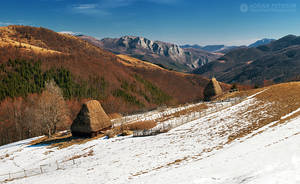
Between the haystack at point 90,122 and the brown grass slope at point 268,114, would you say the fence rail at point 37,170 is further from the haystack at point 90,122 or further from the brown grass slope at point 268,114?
the brown grass slope at point 268,114

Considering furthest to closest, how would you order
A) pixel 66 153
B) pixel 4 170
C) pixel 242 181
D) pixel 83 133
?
1. pixel 83 133
2. pixel 66 153
3. pixel 4 170
4. pixel 242 181

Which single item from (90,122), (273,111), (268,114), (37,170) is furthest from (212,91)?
(37,170)

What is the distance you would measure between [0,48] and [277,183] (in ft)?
640

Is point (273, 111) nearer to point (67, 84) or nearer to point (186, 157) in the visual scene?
point (186, 157)

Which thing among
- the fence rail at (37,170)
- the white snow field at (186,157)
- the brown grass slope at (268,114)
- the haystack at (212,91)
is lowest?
the fence rail at (37,170)

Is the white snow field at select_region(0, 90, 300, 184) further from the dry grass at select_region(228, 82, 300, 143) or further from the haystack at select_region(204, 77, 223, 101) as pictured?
the haystack at select_region(204, 77, 223, 101)

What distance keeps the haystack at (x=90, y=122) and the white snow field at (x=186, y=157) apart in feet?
16.1

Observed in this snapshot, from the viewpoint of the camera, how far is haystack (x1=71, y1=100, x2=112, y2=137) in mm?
38188

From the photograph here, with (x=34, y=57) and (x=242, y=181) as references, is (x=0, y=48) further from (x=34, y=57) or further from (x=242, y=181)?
(x=242, y=181)

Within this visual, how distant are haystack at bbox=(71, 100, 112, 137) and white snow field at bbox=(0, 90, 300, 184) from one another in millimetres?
4900

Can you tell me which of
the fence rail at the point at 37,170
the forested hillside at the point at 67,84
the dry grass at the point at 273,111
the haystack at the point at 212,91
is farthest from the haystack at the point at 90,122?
the forested hillside at the point at 67,84

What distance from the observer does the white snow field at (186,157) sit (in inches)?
527

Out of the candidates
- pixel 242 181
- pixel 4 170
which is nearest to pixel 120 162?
pixel 242 181

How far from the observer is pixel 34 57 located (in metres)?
152
